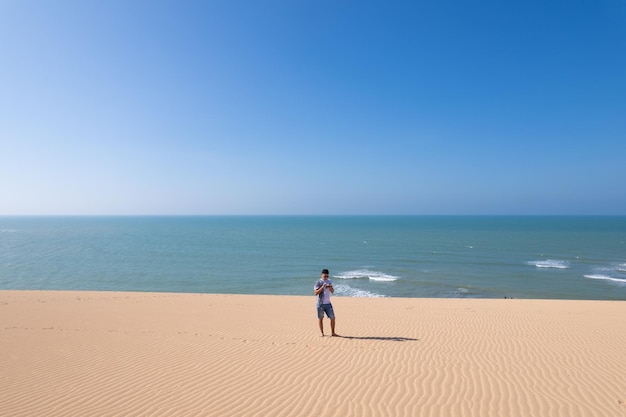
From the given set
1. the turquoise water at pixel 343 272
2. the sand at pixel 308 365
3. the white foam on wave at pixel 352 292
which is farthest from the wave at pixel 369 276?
the sand at pixel 308 365

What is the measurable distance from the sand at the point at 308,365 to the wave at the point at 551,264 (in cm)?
2493

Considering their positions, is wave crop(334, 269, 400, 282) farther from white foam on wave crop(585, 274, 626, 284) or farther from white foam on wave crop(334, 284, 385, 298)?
white foam on wave crop(585, 274, 626, 284)

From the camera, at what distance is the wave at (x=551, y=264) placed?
36562mm

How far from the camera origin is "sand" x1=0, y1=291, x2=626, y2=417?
5.81m

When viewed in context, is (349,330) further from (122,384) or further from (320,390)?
(122,384)

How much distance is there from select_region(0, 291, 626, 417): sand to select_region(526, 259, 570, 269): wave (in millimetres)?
24926

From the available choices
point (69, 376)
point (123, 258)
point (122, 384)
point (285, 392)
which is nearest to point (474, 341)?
point (285, 392)

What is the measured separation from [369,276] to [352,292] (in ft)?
22.4

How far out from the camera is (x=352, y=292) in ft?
85.0

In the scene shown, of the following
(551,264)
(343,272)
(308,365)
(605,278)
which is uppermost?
(308,365)

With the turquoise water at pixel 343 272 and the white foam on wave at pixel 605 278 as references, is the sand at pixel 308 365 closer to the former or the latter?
the turquoise water at pixel 343 272

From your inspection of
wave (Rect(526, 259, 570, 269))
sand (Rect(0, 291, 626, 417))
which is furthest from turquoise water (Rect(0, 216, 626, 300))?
sand (Rect(0, 291, 626, 417))

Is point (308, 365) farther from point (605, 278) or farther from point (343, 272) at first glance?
point (605, 278)

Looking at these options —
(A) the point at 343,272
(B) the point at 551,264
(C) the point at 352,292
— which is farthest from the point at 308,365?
(B) the point at 551,264
